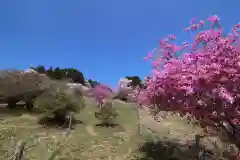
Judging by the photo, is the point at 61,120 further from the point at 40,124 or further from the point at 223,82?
the point at 223,82

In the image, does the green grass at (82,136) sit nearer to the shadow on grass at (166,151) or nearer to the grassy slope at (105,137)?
the grassy slope at (105,137)

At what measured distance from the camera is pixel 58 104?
63.2 ft

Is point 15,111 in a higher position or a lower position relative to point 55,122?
higher

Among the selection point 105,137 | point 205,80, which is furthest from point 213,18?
point 105,137

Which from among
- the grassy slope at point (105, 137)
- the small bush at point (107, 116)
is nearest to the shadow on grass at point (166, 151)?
the grassy slope at point (105, 137)

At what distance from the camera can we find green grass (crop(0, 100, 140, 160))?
42.4 feet

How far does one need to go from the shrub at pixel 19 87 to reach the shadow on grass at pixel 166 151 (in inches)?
457

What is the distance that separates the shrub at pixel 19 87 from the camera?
24.0 meters

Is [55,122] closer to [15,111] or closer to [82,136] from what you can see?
[82,136]

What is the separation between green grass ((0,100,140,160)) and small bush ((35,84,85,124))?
1057 mm

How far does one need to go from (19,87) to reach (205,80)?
1710cm

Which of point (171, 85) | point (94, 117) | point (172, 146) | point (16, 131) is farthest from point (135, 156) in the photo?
point (94, 117)

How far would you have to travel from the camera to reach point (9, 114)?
21.7 meters

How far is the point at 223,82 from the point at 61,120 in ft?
38.5
